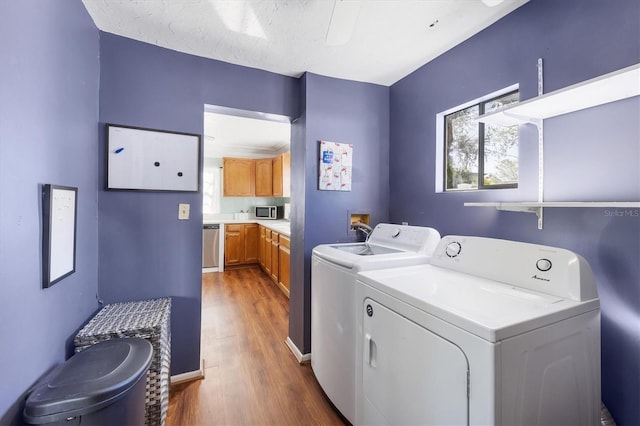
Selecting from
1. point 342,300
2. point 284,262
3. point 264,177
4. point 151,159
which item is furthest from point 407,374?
point 264,177

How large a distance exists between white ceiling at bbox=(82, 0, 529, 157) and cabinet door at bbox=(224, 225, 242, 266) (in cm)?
334

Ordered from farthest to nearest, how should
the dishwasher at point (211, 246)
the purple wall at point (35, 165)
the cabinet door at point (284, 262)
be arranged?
the dishwasher at point (211, 246), the cabinet door at point (284, 262), the purple wall at point (35, 165)

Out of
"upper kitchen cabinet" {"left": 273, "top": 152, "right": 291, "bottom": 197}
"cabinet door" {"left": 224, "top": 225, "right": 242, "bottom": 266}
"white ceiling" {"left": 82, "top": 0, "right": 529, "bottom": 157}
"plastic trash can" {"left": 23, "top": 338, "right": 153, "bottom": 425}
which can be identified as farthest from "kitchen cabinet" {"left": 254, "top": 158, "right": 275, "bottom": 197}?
"plastic trash can" {"left": 23, "top": 338, "right": 153, "bottom": 425}

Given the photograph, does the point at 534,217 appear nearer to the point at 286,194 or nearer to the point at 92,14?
the point at 92,14

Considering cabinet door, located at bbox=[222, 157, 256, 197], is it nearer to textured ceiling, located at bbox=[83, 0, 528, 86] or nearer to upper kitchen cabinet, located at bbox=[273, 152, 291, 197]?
upper kitchen cabinet, located at bbox=[273, 152, 291, 197]

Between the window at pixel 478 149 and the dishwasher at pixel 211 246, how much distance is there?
3892 millimetres

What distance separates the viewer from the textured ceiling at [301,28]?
4.79ft

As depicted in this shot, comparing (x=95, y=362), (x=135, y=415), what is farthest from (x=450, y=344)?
(x=95, y=362)

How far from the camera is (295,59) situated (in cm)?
201

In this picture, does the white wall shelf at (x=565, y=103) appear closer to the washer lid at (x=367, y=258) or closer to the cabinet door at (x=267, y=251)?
the washer lid at (x=367, y=258)

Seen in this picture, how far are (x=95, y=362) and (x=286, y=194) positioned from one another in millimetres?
3796

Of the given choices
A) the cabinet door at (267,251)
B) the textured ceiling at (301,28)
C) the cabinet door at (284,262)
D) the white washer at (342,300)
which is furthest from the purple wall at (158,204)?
the cabinet door at (267,251)

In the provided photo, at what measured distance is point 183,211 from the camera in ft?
6.41

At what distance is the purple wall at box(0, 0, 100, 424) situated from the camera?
91 centimetres
